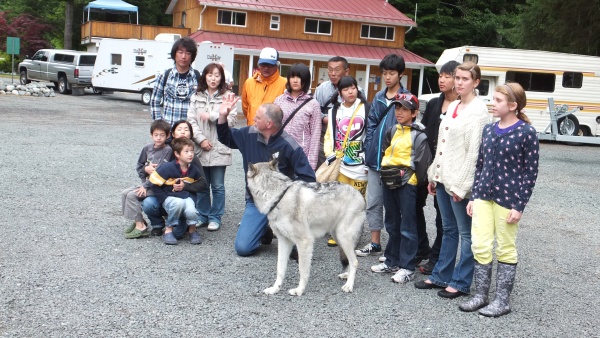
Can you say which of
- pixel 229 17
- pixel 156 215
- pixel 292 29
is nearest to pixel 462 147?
pixel 156 215

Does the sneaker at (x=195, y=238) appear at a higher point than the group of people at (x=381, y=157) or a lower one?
lower

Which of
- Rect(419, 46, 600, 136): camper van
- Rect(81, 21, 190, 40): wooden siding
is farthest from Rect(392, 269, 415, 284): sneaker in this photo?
Rect(81, 21, 190, 40): wooden siding

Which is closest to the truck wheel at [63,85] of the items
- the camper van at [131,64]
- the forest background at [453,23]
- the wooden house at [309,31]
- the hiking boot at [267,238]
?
the camper van at [131,64]

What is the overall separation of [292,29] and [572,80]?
17.0m

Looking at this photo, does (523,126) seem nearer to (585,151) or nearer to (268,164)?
(268,164)

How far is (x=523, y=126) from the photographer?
4.48m

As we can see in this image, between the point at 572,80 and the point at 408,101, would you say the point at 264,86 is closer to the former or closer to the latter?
the point at 408,101

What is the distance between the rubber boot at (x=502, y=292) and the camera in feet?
15.2

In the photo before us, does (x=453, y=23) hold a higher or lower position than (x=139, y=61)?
higher

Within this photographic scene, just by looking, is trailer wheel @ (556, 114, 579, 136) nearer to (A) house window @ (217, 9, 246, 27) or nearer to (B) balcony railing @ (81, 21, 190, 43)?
(A) house window @ (217, 9, 246, 27)

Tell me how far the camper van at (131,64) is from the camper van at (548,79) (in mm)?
13170

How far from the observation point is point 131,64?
2750 centimetres

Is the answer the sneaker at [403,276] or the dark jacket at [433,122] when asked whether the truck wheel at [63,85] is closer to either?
the dark jacket at [433,122]

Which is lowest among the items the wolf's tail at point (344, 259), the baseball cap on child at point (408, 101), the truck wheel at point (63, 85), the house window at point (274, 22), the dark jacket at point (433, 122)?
the wolf's tail at point (344, 259)
